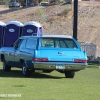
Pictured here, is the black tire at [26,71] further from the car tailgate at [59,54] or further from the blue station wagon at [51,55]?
the car tailgate at [59,54]

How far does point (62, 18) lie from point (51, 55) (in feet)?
178

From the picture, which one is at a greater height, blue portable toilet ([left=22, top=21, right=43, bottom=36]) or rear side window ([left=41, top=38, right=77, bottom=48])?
blue portable toilet ([left=22, top=21, right=43, bottom=36])

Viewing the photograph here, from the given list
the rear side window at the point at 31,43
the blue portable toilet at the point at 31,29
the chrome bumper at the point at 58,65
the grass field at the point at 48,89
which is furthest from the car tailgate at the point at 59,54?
the blue portable toilet at the point at 31,29

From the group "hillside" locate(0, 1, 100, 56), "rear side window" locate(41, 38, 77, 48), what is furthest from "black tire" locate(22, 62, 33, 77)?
"hillside" locate(0, 1, 100, 56)

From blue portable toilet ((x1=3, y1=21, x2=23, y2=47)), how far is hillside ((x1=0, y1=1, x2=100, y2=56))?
89.1 ft

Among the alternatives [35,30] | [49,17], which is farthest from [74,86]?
[49,17]

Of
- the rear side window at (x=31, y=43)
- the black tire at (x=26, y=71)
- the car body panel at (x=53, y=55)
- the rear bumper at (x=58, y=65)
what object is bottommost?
the black tire at (x=26, y=71)

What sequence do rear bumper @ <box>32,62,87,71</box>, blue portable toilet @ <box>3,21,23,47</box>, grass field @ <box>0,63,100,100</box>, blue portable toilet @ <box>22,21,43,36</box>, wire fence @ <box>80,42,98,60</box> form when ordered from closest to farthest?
grass field @ <box>0,63,100,100</box>, rear bumper @ <box>32,62,87,71</box>, wire fence @ <box>80,42,98,60</box>, blue portable toilet @ <box>22,21,43,36</box>, blue portable toilet @ <box>3,21,23,47</box>

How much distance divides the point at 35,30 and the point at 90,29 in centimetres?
3453

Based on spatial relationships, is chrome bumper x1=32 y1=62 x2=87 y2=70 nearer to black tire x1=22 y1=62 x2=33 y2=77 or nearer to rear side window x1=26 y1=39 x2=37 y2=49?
black tire x1=22 y1=62 x2=33 y2=77

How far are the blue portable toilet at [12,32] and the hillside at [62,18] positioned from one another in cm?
2716

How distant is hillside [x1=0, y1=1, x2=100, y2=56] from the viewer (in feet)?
213

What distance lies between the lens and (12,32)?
108ft

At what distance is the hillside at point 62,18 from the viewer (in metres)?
64.9
